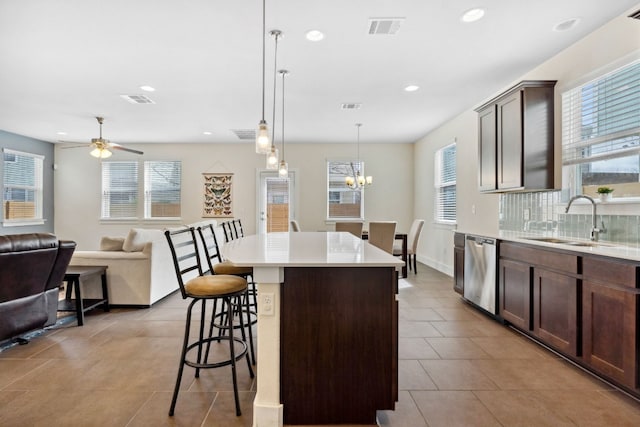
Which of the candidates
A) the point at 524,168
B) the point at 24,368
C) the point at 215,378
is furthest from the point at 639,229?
the point at 24,368

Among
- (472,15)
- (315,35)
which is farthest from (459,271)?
(315,35)

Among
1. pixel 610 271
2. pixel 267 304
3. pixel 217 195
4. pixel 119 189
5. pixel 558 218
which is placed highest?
pixel 119 189

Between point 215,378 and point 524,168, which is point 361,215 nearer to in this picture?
point 524,168

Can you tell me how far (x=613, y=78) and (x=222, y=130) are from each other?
18.2 feet

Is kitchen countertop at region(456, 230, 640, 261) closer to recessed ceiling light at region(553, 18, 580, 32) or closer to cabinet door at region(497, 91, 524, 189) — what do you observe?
cabinet door at region(497, 91, 524, 189)

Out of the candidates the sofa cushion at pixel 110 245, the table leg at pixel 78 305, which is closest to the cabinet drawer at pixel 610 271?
the table leg at pixel 78 305

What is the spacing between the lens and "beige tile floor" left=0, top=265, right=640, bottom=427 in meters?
1.91

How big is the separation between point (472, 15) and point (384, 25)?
660 millimetres

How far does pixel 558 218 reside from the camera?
338cm

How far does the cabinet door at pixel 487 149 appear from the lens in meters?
3.85

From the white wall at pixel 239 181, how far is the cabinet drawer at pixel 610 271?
5.39 m

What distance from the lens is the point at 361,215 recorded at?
25.4 ft

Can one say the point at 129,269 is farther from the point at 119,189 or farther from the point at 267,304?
the point at 119,189

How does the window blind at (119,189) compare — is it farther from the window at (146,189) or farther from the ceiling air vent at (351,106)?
the ceiling air vent at (351,106)
